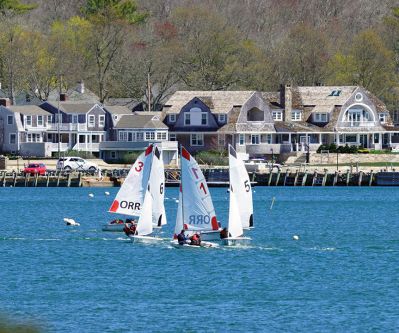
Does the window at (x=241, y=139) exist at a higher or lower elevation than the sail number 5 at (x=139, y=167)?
higher

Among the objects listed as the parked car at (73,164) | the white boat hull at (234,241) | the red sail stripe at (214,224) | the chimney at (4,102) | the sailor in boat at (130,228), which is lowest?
the white boat hull at (234,241)

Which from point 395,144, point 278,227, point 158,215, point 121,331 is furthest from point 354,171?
point 121,331

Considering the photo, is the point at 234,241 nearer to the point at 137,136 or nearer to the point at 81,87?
the point at 137,136

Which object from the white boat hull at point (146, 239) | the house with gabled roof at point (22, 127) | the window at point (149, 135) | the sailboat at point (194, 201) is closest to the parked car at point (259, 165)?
the window at point (149, 135)

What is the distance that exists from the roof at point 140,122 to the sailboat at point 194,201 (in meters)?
72.7

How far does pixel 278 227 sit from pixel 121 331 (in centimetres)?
3784

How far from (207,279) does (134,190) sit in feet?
54.6

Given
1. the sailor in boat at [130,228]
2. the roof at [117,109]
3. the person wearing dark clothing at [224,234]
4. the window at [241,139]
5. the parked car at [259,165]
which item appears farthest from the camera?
the roof at [117,109]

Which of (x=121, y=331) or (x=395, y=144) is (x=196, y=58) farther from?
(x=121, y=331)

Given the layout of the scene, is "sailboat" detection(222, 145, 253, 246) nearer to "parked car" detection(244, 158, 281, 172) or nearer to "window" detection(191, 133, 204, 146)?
"parked car" detection(244, 158, 281, 172)

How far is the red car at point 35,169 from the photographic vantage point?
118500mm

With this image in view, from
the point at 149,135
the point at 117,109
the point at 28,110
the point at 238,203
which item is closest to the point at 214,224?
the point at 238,203

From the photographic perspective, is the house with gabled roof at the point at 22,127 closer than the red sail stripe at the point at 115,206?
No

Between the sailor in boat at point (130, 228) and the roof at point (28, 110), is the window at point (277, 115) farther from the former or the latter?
the sailor in boat at point (130, 228)
